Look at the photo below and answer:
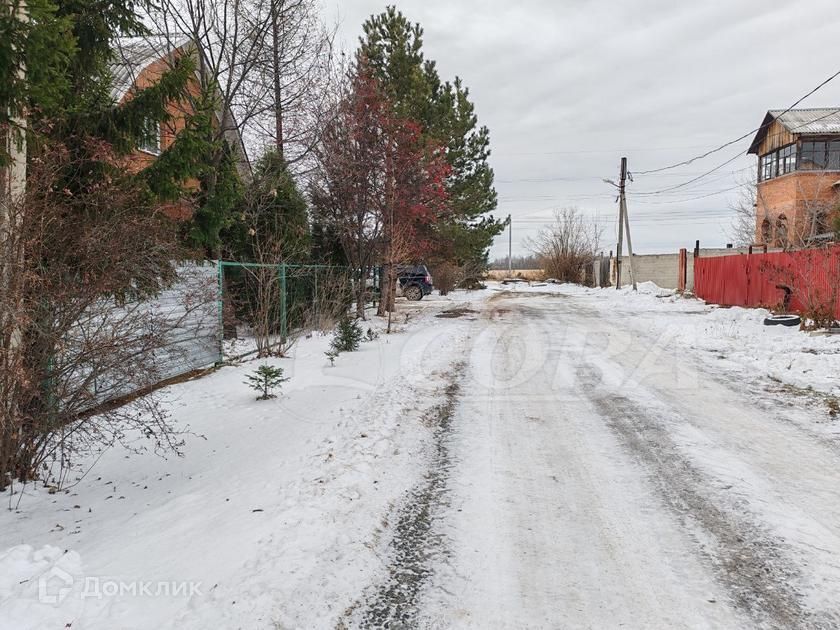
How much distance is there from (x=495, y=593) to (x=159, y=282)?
11.5 ft

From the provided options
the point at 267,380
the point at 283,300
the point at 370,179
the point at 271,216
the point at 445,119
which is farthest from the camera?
the point at 445,119

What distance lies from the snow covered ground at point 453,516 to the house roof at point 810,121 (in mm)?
28816

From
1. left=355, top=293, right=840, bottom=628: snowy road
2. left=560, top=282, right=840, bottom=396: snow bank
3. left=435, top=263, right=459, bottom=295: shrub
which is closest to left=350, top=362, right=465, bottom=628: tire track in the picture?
left=355, top=293, right=840, bottom=628: snowy road

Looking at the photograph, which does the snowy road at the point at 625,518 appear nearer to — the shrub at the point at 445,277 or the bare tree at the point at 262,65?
the bare tree at the point at 262,65

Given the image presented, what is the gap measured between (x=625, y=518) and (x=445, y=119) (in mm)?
21291

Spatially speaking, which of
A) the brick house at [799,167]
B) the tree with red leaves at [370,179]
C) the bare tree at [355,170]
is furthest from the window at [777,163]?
the bare tree at [355,170]

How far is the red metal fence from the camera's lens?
10859mm

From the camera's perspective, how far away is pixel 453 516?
3.40 meters

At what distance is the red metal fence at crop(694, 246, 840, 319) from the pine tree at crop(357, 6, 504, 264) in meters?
9.89

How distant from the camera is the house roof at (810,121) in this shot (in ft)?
91.9

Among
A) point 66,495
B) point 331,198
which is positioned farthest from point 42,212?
point 331,198

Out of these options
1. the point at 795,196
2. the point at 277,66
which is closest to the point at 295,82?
the point at 277,66

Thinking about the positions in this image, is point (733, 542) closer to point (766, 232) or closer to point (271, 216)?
point (271, 216)

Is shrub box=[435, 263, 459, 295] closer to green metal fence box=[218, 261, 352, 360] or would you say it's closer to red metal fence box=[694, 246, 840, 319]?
red metal fence box=[694, 246, 840, 319]
